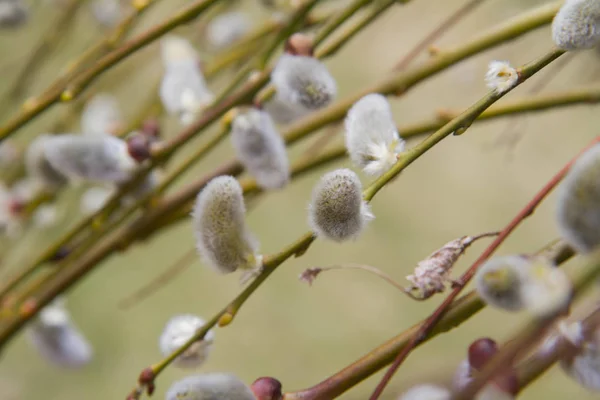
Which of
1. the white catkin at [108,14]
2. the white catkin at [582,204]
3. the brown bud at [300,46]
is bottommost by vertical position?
the white catkin at [582,204]

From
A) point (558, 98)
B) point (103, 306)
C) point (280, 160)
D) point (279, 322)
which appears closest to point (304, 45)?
point (280, 160)

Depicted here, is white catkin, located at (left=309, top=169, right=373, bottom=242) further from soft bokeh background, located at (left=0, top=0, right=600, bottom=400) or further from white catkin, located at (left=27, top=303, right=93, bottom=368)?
soft bokeh background, located at (left=0, top=0, right=600, bottom=400)

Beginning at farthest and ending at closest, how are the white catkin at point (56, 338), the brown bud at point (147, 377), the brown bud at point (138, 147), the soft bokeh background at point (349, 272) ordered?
1. the soft bokeh background at point (349, 272)
2. the white catkin at point (56, 338)
3. the brown bud at point (138, 147)
4. the brown bud at point (147, 377)

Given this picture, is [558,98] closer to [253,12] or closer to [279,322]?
[279,322]

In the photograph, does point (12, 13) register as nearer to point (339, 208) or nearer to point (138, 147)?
point (138, 147)

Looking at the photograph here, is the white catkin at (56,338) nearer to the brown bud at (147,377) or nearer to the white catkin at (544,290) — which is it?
the brown bud at (147,377)

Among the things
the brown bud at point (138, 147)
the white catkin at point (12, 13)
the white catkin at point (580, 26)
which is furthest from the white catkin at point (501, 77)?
the white catkin at point (12, 13)

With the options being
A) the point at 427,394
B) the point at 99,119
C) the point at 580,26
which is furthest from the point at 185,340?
the point at 99,119
